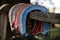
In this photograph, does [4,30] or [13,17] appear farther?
[4,30]

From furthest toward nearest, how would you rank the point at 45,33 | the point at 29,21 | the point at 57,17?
the point at 29,21, the point at 45,33, the point at 57,17

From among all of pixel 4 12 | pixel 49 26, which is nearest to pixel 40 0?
pixel 4 12

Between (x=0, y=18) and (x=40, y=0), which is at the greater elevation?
(x=40, y=0)

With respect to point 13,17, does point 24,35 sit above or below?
below

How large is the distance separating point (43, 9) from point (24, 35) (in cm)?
40

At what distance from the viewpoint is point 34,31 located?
9.85ft

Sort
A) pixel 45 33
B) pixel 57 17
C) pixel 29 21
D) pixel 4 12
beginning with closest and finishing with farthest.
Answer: pixel 57 17
pixel 45 33
pixel 29 21
pixel 4 12

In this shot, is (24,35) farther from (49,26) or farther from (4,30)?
(4,30)

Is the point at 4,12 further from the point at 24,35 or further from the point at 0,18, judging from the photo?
the point at 24,35

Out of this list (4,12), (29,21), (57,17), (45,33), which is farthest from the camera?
(4,12)

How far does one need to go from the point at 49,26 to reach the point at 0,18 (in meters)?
0.92

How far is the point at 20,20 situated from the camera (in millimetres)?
2836

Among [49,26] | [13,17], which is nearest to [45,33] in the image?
[49,26]

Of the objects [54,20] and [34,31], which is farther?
[34,31]
